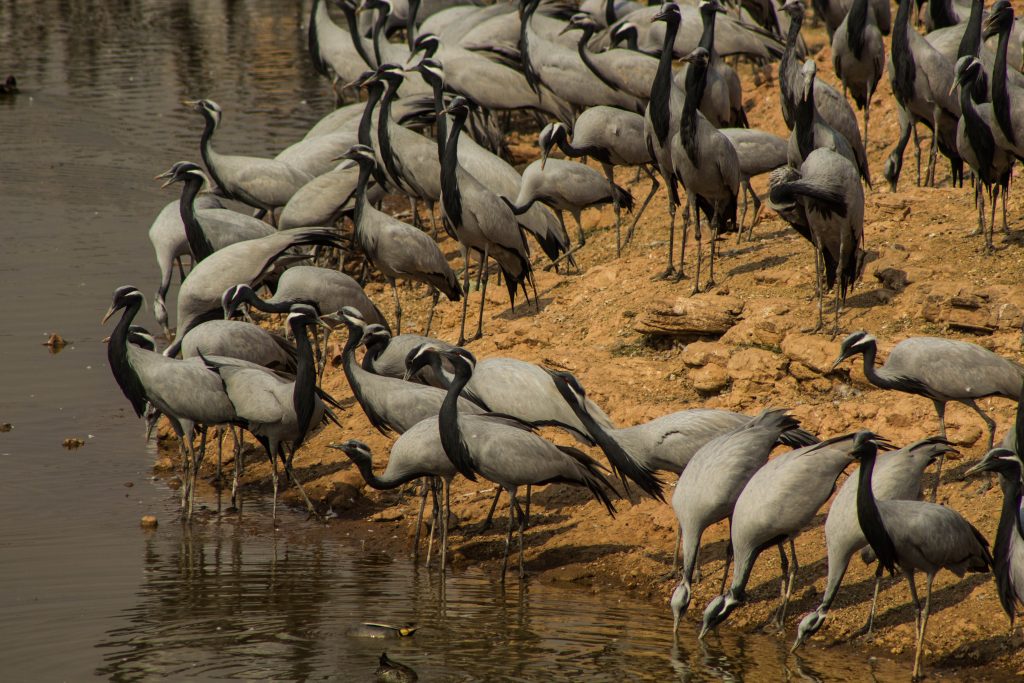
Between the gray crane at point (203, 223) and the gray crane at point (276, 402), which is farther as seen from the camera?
the gray crane at point (203, 223)

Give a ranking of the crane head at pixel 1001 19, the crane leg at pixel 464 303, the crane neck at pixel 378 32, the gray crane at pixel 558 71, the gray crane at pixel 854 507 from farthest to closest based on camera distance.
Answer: the crane neck at pixel 378 32 < the gray crane at pixel 558 71 < the crane head at pixel 1001 19 < the crane leg at pixel 464 303 < the gray crane at pixel 854 507

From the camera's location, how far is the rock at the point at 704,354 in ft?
31.4

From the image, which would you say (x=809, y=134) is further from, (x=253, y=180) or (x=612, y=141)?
Answer: (x=253, y=180)

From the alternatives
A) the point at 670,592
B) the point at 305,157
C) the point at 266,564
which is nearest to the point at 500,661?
the point at 670,592

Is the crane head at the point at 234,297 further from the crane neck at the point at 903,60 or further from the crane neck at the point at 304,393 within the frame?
the crane neck at the point at 903,60

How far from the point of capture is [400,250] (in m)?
11.1

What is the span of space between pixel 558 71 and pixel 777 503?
877 centimetres

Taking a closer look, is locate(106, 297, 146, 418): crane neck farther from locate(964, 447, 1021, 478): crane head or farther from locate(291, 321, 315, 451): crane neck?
locate(964, 447, 1021, 478): crane head

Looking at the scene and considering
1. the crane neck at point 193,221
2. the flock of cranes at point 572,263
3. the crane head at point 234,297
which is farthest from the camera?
the crane neck at point 193,221

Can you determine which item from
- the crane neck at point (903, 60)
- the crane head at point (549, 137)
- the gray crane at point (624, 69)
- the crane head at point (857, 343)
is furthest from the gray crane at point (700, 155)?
the gray crane at point (624, 69)

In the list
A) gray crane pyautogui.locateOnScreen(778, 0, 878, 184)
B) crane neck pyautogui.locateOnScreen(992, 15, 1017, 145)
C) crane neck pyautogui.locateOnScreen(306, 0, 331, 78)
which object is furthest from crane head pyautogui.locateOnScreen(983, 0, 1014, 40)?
crane neck pyautogui.locateOnScreen(306, 0, 331, 78)

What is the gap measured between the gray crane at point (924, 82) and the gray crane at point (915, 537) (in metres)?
6.24

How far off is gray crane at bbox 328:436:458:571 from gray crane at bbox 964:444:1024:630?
308cm

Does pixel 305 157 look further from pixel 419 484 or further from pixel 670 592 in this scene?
pixel 670 592
